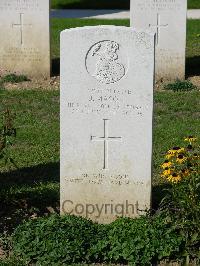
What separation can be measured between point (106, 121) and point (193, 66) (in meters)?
6.93

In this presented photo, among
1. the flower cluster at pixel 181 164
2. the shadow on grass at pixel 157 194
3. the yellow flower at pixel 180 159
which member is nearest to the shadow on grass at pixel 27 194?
the shadow on grass at pixel 157 194

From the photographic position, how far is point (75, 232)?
5863mm

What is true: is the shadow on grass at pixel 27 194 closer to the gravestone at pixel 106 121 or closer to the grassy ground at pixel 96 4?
the gravestone at pixel 106 121

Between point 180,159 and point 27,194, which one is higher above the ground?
point 180,159

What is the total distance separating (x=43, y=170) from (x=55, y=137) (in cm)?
116

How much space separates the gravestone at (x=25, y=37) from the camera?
11656 mm

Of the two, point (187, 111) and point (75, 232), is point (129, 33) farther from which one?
point (187, 111)

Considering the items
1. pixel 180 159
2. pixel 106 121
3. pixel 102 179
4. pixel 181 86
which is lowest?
pixel 181 86

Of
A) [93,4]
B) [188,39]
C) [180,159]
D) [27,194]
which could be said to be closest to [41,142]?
[27,194]

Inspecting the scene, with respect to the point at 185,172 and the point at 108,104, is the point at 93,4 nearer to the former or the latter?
the point at 108,104

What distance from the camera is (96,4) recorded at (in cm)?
2283

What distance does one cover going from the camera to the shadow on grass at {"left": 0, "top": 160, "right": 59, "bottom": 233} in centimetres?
A: 662

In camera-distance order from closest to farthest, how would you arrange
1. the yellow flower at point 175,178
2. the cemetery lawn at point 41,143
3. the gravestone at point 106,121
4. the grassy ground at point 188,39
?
the yellow flower at point 175,178 < the gravestone at point 106,121 < the cemetery lawn at point 41,143 < the grassy ground at point 188,39

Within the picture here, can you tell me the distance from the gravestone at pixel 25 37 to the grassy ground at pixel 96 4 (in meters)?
10.6
